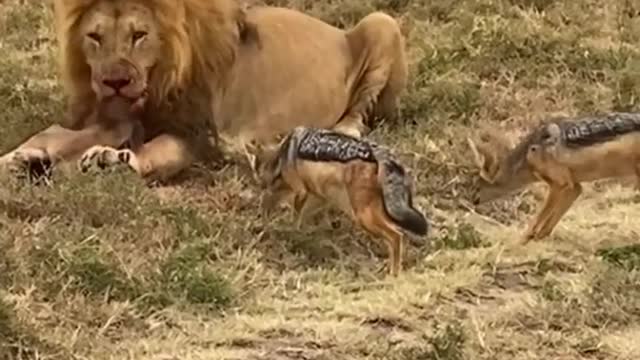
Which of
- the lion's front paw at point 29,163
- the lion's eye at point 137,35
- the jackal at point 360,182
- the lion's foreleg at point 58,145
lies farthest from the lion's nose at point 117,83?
the jackal at point 360,182

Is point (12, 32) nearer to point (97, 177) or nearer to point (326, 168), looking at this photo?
point (97, 177)

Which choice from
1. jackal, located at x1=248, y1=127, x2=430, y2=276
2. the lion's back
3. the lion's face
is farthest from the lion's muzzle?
jackal, located at x1=248, y1=127, x2=430, y2=276

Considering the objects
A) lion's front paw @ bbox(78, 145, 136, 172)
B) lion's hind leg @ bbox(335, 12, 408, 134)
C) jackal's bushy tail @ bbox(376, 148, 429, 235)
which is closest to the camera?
jackal's bushy tail @ bbox(376, 148, 429, 235)

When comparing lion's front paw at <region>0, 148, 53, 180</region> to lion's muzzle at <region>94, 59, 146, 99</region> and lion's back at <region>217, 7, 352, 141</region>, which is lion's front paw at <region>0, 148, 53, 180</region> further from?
lion's back at <region>217, 7, 352, 141</region>

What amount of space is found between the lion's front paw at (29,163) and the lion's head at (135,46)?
33 cm

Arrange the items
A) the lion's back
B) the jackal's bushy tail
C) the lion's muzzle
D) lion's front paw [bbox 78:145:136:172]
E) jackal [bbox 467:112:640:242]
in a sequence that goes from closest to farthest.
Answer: the jackal's bushy tail, jackal [bbox 467:112:640:242], lion's front paw [bbox 78:145:136:172], the lion's muzzle, the lion's back

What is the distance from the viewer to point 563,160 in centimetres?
603

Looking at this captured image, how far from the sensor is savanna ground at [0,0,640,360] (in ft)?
16.4

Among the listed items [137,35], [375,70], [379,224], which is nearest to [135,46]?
→ [137,35]

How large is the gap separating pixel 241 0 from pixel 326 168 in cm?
236

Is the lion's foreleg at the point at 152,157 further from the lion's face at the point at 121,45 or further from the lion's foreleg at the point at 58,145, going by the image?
the lion's face at the point at 121,45

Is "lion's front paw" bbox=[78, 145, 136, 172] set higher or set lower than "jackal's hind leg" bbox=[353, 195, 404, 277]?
lower

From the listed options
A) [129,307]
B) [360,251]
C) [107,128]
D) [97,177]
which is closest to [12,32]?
[107,128]

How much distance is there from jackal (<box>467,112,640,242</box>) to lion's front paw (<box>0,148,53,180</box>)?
1.71 meters
